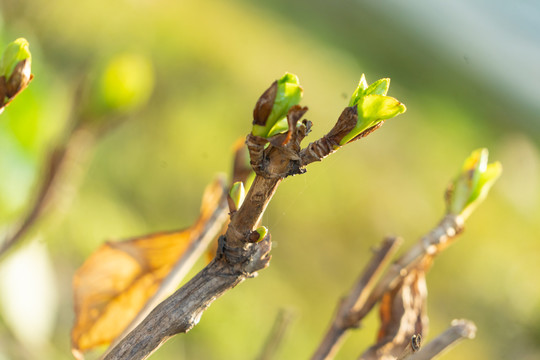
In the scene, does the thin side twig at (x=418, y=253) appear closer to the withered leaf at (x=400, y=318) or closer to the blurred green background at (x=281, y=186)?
the withered leaf at (x=400, y=318)

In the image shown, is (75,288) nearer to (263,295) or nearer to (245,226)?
(245,226)

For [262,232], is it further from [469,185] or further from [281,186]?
[281,186]

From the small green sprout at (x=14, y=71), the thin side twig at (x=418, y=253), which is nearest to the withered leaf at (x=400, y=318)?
the thin side twig at (x=418, y=253)

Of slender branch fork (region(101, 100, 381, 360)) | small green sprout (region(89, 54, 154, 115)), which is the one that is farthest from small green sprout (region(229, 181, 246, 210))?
small green sprout (region(89, 54, 154, 115))

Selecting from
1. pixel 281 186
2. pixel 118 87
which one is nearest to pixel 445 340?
pixel 118 87

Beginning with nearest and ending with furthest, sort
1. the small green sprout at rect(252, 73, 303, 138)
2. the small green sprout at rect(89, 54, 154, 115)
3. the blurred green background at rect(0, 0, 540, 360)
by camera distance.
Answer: the small green sprout at rect(252, 73, 303, 138)
the small green sprout at rect(89, 54, 154, 115)
the blurred green background at rect(0, 0, 540, 360)

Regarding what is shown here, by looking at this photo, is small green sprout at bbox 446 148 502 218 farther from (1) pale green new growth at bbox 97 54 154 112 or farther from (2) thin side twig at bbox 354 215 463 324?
(1) pale green new growth at bbox 97 54 154 112

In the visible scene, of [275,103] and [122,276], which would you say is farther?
[122,276]
